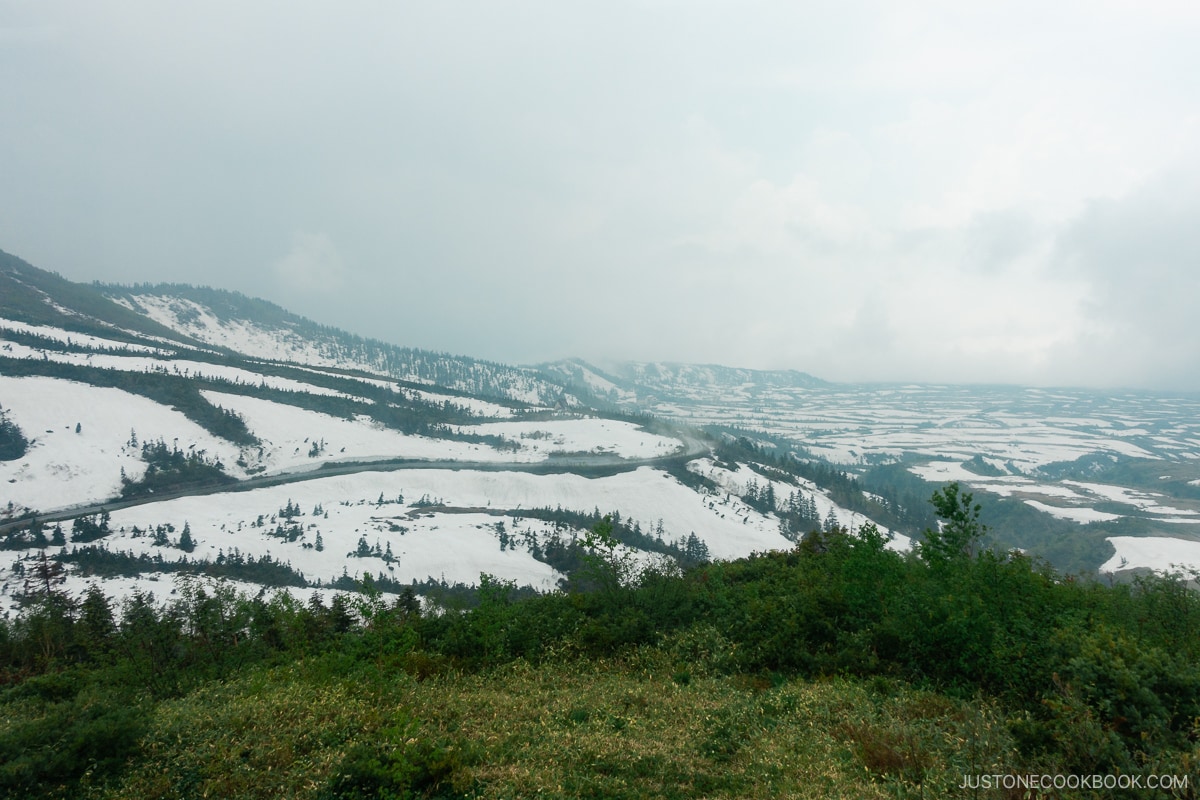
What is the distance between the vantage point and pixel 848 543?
90.8 feet

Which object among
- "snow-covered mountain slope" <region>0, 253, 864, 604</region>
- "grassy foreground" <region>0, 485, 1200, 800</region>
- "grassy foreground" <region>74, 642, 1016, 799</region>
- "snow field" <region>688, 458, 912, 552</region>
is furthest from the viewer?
"snow field" <region>688, 458, 912, 552</region>

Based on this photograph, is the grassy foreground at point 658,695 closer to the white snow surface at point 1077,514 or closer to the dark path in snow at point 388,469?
the dark path in snow at point 388,469

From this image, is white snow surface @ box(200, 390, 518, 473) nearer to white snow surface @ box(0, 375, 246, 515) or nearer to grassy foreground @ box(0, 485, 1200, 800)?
white snow surface @ box(0, 375, 246, 515)

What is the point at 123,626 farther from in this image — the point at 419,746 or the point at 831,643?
the point at 831,643

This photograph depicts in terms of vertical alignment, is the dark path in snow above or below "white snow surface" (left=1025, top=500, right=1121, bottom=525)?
below

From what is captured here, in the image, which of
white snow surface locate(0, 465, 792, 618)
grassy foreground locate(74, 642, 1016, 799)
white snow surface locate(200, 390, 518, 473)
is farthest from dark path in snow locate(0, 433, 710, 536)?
grassy foreground locate(74, 642, 1016, 799)

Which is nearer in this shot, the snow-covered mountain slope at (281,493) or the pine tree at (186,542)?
the snow-covered mountain slope at (281,493)

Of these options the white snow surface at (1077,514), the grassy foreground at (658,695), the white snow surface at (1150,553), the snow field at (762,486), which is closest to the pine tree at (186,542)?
the grassy foreground at (658,695)

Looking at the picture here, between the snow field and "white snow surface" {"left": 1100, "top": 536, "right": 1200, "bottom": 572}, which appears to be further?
the snow field

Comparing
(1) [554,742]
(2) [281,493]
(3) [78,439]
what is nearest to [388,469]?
(2) [281,493]

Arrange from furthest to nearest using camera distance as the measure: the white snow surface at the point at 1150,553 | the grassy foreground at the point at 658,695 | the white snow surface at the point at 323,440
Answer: the white snow surface at the point at 323,440 → the white snow surface at the point at 1150,553 → the grassy foreground at the point at 658,695

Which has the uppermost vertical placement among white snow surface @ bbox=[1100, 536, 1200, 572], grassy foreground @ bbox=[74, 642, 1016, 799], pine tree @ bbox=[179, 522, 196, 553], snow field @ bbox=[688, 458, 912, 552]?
grassy foreground @ bbox=[74, 642, 1016, 799]

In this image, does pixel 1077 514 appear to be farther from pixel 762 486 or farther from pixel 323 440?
pixel 323 440

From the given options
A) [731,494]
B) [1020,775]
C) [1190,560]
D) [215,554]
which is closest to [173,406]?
[215,554]
